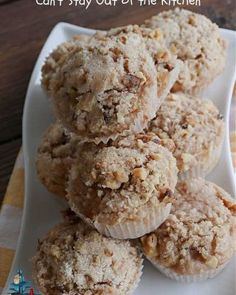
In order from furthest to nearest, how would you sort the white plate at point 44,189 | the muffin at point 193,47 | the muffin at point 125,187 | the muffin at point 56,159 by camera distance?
the muffin at point 193,47 < the muffin at point 56,159 < the white plate at point 44,189 < the muffin at point 125,187

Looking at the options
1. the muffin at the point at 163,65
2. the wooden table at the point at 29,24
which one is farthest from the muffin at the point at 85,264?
the wooden table at the point at 29,24

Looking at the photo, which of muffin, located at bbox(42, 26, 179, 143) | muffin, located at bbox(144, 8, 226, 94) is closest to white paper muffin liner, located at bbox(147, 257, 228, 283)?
muffin, located at bbox(42, 26, 179, 143)

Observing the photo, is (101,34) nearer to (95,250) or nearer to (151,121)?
(151,121)

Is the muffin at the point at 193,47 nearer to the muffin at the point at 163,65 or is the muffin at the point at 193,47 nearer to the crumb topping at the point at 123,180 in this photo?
the muffin at the point at 163,65

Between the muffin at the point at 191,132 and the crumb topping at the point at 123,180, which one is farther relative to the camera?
the muffin at the point at 191,132

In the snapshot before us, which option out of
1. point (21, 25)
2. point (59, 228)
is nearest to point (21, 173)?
point (59, 228)

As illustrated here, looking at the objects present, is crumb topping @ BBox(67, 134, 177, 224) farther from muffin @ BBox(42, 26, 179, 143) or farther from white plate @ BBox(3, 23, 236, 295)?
white plate @ BBox(3, 23, 236, 295)

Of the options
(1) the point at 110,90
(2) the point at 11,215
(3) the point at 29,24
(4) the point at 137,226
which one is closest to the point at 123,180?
(4) the point at 137,226
